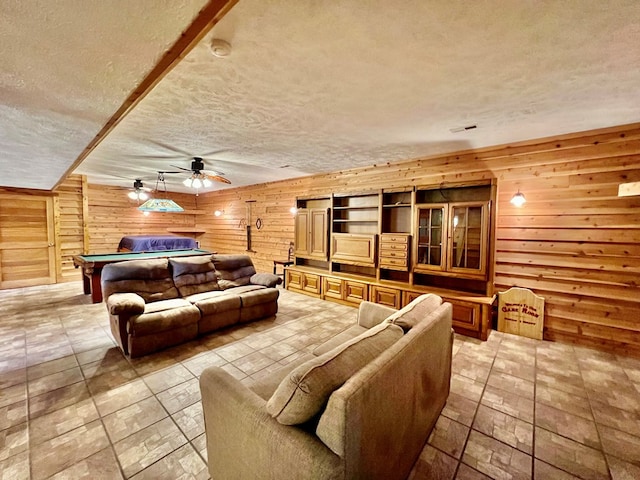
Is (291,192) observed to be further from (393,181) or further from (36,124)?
(36,124)

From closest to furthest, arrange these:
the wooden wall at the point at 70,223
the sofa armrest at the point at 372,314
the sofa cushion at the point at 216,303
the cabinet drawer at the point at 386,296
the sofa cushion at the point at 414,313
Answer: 1. the sofa cushion at the point at 414,313
2. the sofa armrest at the point at 372,314
3. the sofa cushion at the point at 216,303
4. the cabinet drawer at the point at 386,296
5. the wooden wall at the point at 70,223

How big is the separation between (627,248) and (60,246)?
996 cm

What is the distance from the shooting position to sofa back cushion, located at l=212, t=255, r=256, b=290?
4.46 meters

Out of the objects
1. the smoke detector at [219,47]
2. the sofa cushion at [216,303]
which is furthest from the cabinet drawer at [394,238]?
the smoke detector at [219,47]

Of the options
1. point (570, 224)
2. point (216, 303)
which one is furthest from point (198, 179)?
point (570, 224)

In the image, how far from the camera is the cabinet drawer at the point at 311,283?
5.36 metres

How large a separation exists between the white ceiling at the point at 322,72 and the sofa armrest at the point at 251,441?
1.68 metres

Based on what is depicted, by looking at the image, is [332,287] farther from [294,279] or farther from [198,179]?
[198,179]

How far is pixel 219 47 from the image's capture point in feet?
5.55

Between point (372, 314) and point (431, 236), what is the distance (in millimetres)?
1955

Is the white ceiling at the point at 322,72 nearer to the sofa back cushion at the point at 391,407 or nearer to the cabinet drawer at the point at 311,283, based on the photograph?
the sofa back cushion at the point at 391,407

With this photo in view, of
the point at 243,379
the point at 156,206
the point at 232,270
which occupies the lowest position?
the point at 243,379

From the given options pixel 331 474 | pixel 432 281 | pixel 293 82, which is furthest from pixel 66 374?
pixel 432 281

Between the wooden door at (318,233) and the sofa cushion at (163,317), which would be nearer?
the sofa cushion at (163,317)
